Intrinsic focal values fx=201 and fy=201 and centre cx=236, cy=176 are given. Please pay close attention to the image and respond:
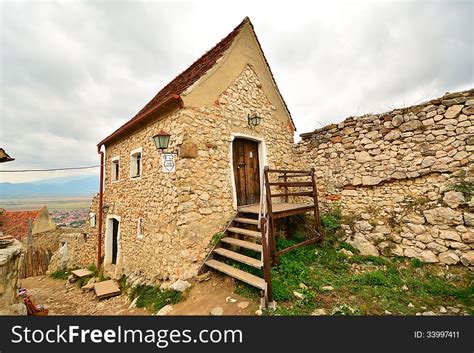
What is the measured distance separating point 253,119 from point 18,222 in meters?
18.8

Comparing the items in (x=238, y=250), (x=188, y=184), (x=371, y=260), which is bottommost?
(x=371, y=260)

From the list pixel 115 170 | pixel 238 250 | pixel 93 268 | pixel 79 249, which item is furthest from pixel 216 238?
pixel 79 249

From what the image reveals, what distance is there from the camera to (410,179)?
4.80m

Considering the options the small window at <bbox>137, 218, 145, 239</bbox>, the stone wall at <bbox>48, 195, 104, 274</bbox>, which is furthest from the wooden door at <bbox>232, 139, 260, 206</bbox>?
the stone wall at <bbox>48, 195, 104, 274</bbox>

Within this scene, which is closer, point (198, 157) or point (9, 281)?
point (9, 281)

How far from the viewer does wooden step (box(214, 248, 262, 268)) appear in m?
3.61

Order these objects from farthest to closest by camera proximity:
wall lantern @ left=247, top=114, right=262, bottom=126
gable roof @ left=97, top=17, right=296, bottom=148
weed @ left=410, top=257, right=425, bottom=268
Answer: wall lantern @ left=247, top=114, right=262, bottom=126
gable roof @ left=97, top=17, right=296, bottom=148
weed @ left=410, top=257, right=425, bottom=268

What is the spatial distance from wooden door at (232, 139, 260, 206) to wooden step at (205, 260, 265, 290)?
1941 mm

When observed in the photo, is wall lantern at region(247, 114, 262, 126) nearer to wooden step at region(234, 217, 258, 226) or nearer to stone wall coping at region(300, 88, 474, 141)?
stone wall coping at region(300, 88, 474, 141)

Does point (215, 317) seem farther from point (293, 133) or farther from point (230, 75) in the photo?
point (293, 133)

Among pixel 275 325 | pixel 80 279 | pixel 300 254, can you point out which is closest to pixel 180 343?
pixel 275 325

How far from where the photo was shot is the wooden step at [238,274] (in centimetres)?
339

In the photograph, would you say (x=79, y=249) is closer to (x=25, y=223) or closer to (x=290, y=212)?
(x=25, y=223)

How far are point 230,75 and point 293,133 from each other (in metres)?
3.19
